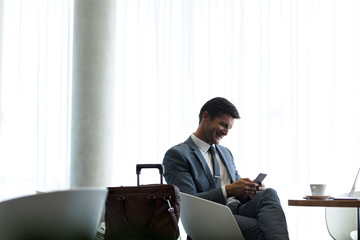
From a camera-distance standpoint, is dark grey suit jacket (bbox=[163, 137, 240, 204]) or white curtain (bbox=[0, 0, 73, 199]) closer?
dark grey suit jacket (bbox=[163, 137, 240, 204])

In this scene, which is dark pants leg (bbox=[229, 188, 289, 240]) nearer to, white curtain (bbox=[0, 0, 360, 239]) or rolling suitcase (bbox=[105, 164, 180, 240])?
rolling suitcase (bbox=[105, 164, 180, 240])

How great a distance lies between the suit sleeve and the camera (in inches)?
127

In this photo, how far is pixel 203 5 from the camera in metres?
5.14

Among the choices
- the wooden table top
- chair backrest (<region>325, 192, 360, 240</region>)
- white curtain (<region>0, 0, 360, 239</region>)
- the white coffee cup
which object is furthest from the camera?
white curtain (<region>0, 0, 360, 239</region>)

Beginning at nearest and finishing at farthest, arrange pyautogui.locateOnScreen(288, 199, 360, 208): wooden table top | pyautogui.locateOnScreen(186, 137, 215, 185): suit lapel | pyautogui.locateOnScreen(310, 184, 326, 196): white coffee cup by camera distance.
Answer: pyautogui.locateOnScreen(288, 199, 360, 208): wooden table top
pyautogui.locateOnScreen(310, 184, 326, 196): white coffee cup
pyautogui.locateOnScreen(186, 137, 215, 185): suit lapel

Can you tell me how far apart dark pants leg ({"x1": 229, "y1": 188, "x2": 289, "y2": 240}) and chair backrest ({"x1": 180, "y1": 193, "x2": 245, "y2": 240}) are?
0.25ft

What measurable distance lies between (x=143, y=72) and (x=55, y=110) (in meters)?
0.87

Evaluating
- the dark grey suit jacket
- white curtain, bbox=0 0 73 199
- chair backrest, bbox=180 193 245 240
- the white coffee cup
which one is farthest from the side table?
white curtain, bbox=0 0 73 199

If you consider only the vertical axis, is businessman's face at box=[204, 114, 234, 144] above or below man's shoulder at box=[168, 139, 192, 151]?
above

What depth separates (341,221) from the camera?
3.61 meters

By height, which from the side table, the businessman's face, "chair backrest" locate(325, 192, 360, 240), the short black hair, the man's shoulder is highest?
the short black hair

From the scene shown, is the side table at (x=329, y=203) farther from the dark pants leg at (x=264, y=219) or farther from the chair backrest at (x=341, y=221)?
the chair backrest at (x=341, y=221)

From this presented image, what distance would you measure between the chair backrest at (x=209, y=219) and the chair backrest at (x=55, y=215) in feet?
4.27

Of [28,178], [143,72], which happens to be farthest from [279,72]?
[28,178]
